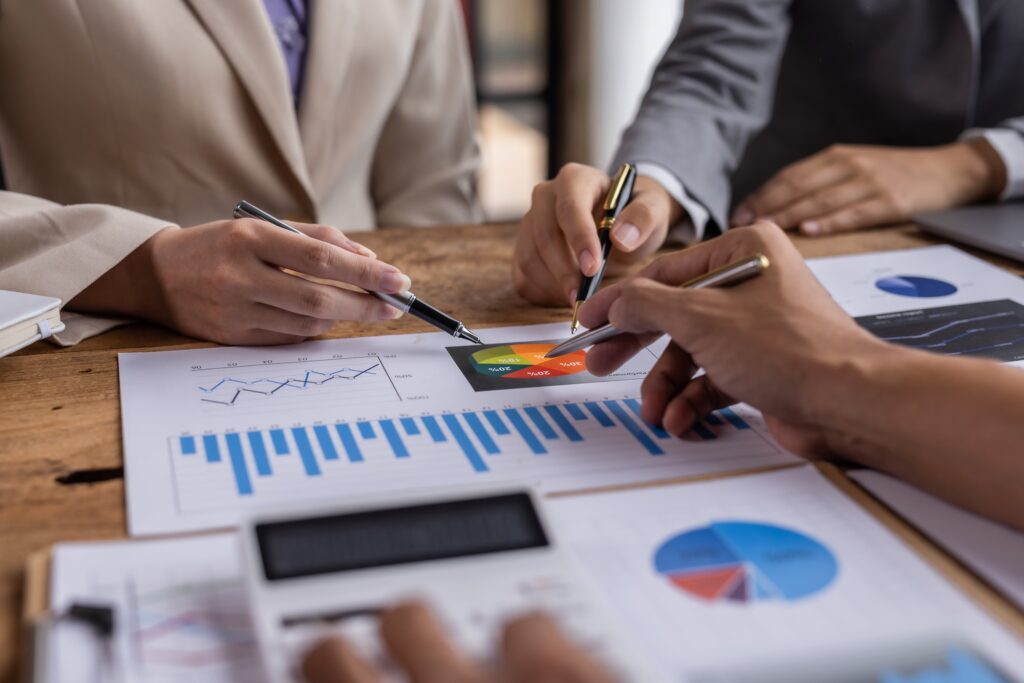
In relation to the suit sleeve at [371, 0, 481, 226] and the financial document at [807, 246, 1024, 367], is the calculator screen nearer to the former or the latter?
the financial document at [807, 246, 1024, 367]

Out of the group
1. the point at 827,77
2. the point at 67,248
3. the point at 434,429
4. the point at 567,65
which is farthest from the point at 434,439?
the point at 567,65

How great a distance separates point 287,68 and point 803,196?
2.33 feet

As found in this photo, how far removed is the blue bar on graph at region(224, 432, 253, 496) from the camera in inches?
24.1

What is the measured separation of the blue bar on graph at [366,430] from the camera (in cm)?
69

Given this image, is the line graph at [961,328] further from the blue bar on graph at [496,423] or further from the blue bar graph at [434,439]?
the blue bar on graph at [496,423]

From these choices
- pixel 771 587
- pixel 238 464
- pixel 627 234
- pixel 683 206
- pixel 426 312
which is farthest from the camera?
pixel 683 206

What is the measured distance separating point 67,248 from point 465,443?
1.52 ft

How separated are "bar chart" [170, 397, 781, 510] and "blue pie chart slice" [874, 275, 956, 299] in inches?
14.1

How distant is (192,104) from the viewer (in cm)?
127

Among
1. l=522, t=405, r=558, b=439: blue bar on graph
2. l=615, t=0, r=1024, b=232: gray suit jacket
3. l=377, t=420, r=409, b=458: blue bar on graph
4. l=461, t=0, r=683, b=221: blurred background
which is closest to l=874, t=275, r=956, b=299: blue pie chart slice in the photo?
l=615, t=0, r=1024, b=232: gray suit jacket

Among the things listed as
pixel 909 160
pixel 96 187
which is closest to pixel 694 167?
pixel 909 160

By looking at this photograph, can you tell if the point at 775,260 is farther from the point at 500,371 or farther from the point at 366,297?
the point at 366,297

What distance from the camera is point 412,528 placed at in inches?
19.4

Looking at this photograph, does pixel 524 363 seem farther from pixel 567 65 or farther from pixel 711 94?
pixel 567 65
